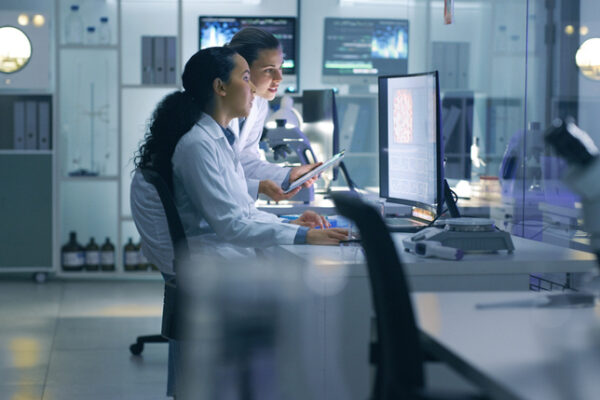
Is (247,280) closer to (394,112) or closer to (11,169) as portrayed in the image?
(394,112)

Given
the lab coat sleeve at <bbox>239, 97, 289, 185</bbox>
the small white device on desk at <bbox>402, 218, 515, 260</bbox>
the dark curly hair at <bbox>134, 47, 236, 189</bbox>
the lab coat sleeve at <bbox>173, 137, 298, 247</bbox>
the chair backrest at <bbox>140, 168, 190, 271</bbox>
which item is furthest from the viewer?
the lab coat sleeve at <bbox>239, 97, 289, 185</bbox>

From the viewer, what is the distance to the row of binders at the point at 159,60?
5.95 m

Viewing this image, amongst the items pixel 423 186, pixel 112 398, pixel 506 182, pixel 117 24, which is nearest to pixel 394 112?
pixel 423 186

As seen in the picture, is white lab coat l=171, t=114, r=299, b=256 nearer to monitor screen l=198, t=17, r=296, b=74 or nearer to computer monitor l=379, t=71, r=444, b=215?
computer monitor l=379, t=71, r=444, b=215

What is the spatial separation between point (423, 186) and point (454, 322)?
1233 mm

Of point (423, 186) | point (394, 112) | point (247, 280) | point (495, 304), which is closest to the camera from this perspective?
point (247, 280)

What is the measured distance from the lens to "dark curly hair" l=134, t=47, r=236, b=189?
8.67 feet

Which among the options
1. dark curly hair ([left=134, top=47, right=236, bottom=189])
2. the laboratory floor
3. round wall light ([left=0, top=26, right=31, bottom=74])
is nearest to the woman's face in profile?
dark curly hair ([left=134, top=47, right=236, bottom=189])

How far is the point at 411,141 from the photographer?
2721 mm

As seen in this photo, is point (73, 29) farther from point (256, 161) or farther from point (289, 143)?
point (256, 161)

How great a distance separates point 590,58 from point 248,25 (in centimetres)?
358

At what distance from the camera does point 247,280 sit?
1277 mm

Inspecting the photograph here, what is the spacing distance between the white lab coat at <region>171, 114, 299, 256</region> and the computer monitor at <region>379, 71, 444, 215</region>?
0.44 metres

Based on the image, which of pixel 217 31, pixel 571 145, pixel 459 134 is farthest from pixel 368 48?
pixel 571 145
